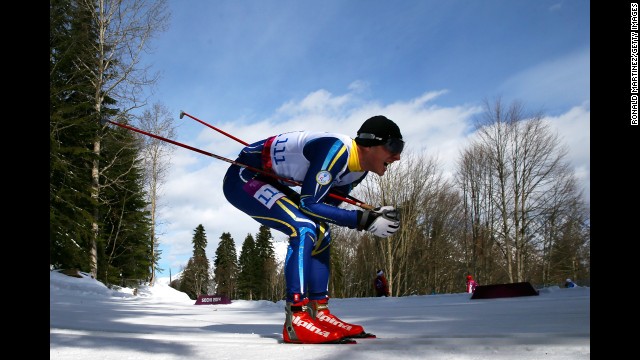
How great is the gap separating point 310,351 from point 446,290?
3327 centimetres

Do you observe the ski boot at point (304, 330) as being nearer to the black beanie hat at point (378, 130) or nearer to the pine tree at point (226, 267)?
the black beanie hat at point (378, 130)

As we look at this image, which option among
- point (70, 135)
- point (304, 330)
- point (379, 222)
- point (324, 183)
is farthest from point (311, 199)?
point (70, 135)

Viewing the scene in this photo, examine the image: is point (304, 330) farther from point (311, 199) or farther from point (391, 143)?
point (391, 143)

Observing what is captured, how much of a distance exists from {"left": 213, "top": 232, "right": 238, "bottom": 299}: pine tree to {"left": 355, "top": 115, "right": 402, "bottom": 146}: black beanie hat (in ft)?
214

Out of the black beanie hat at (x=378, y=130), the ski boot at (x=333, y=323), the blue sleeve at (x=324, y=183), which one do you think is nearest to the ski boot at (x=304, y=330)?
the ski boot at (x=333, y=323)

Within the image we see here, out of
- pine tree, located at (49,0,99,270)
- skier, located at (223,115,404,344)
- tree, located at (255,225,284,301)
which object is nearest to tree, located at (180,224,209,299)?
tree, located at (255,225,284,301)

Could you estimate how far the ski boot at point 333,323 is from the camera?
2530mm

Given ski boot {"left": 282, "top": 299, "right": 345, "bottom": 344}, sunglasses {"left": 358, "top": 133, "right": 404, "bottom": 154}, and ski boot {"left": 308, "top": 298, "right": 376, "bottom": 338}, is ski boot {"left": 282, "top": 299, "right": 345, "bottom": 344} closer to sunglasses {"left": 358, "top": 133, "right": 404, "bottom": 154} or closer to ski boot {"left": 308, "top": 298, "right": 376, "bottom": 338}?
ski boot {"left": 308, "top": 298, "right": 376, "bottom": 338}

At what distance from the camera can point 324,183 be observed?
2508 millimetres

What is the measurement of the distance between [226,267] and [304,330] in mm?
66999

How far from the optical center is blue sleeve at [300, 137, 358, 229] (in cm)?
247
